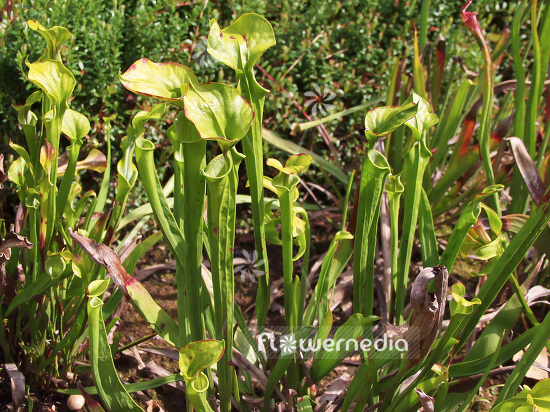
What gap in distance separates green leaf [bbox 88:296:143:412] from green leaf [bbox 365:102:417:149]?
46 cm

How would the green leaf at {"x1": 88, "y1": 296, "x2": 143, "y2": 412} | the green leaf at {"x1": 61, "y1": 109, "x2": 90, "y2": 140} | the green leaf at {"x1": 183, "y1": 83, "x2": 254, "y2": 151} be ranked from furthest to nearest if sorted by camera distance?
the green leaf at {"x1": 61, "y1": 109, "x2": 90, "y2": 140}, the green leaf at {"x1": 88, "y1": 296, "x2": 143, "y2": 412}, the green leaf at {"x1": 183, "y1": 83, "x2": 254, "y2": 151}

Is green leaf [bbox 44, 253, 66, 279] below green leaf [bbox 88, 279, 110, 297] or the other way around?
below

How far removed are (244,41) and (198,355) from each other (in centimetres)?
43

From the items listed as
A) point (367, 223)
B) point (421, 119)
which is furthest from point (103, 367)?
point (421, 119)

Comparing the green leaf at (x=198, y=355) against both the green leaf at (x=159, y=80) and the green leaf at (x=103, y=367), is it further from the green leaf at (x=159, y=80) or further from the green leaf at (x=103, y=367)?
the green leaf at (x=159, y=80)

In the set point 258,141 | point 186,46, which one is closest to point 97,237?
point 258,141

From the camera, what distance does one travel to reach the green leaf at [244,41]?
0.70 m

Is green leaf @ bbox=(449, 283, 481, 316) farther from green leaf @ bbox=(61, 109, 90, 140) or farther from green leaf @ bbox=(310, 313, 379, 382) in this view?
green leaf @ bbox=(61, 109, 90, 140)

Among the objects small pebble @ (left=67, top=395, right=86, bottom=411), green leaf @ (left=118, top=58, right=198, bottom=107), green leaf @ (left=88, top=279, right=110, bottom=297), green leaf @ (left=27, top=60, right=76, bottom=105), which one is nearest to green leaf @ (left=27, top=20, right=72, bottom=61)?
green leaf @ (left=27, top=60, right=76, bottom=105)

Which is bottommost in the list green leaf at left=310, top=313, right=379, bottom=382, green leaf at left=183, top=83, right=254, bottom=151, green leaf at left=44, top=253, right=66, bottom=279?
green leaf at left=310, top=313, right=379, bottom=382

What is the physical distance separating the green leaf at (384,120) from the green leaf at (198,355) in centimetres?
37

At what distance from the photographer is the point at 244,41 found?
2.35 ft

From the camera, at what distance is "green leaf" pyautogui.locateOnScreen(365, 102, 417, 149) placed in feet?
2.55

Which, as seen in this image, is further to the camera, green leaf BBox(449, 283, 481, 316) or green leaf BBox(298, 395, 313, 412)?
green leaf BBox(298, 395, 313, 412)
